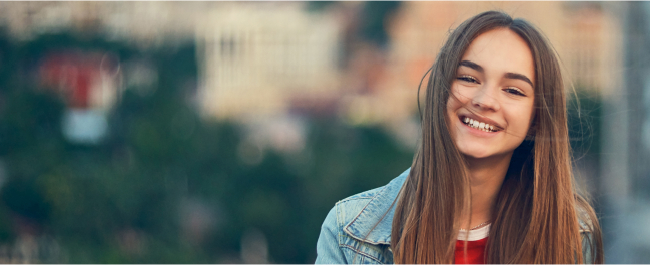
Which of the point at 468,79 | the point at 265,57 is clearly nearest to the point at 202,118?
the point at 265,57

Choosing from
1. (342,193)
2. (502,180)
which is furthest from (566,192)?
(342,193)

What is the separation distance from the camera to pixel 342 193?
804cm

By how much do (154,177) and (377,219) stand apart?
8219mm

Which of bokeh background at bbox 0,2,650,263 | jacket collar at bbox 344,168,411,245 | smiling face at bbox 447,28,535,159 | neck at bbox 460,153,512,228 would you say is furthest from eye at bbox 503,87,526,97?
bokeh background at bbox 0,2,650,263

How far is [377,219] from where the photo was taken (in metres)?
1.06

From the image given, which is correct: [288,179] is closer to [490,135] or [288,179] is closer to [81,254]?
[81,254]

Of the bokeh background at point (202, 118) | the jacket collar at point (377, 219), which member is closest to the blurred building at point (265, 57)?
the bokeh background at point (202, 118)

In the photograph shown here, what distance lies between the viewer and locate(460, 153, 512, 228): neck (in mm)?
1073

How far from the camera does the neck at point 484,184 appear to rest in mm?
1073

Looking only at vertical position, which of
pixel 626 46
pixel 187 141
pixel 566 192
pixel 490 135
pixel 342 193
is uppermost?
pixel 626 46

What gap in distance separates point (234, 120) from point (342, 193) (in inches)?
121

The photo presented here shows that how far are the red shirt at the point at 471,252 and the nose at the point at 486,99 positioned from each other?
0.29 m

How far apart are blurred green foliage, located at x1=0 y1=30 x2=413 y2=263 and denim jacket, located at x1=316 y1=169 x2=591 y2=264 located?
673 cm

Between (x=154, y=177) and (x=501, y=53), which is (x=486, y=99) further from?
(x=154, y=177)
